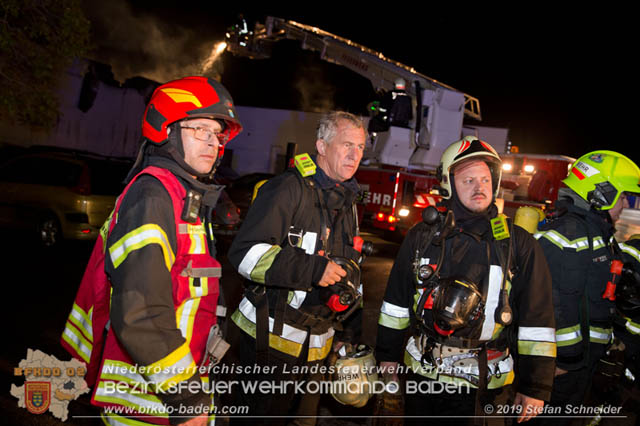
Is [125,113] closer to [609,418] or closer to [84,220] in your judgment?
[84,220]

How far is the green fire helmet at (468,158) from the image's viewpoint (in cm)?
272

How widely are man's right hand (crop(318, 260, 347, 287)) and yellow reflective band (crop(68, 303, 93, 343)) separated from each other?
3.77ft

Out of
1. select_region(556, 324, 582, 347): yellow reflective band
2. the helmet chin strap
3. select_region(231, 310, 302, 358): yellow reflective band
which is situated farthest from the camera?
select_region(556, 324, 582, 347): yellow reflective band

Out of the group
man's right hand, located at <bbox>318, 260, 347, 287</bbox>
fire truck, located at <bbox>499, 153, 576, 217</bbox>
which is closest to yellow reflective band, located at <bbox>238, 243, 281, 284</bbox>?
man's right hand, located at <bbox>318, 260, 347, 287</bbox>

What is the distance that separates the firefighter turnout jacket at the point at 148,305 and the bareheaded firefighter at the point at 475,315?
53.8 inches

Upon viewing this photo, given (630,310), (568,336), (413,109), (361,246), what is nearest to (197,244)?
(361,246)

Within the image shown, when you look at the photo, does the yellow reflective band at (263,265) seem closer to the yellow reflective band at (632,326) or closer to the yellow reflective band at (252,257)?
the yellow reflective band at (252,257)

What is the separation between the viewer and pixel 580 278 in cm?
307

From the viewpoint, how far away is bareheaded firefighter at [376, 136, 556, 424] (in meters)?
2.42

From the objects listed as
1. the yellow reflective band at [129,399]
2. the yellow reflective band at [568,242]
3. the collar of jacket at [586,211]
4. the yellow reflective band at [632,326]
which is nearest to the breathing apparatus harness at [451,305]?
the yellow reflective band at [568,242]

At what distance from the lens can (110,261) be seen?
167cm

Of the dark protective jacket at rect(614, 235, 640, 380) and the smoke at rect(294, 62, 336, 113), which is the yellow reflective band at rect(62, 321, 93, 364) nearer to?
the dark protective jacket at rect(614, 235, 640, 380)

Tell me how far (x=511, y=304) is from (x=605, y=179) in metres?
1.61

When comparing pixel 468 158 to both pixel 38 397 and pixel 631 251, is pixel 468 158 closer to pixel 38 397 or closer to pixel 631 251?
pixel 631 251
